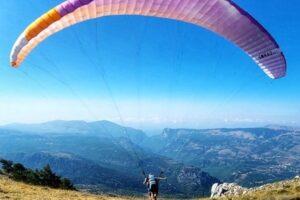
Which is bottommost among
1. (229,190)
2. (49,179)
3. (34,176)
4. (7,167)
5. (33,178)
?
(229,190)

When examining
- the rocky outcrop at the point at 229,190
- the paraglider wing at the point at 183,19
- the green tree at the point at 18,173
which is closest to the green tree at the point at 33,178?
the green tree at the point at 18,173

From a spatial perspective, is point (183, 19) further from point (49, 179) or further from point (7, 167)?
point (7, 167)

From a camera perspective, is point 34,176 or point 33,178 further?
point 34,176

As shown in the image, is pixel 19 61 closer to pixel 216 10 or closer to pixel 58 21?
pixel 58 21

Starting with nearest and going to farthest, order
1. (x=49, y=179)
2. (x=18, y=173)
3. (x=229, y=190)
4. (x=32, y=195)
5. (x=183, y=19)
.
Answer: (x=183, y=19) → (x=32, y=195) → (x=229, y=190) → (x=18, y=173) → (x=49, y=179)

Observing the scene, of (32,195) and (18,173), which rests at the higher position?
(32,195)

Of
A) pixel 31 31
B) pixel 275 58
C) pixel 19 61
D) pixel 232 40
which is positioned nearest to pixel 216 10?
pixel 232 40

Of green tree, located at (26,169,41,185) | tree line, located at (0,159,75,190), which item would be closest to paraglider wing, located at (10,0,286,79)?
green tree, located at (26,169,41,185)

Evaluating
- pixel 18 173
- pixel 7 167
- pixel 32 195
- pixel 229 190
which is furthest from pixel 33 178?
pixel 229 190
